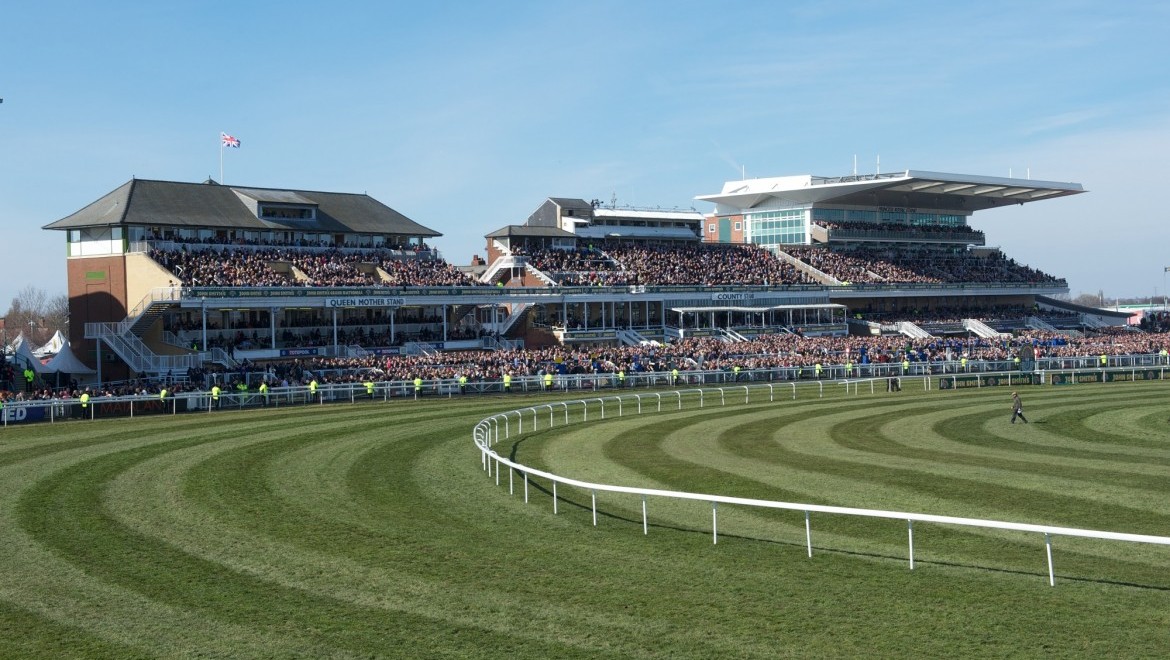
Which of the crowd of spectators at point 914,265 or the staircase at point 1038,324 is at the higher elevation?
the crowd of spectators at point 914,265

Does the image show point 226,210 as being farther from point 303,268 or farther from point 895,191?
point 895,191

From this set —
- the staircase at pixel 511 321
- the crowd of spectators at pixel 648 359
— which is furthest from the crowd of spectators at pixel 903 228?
the staircase at pixel 511 321

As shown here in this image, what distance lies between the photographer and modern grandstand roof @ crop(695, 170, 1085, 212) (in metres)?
85.5

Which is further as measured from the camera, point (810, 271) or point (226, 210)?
point (810, 271)

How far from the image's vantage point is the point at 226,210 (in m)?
60.5

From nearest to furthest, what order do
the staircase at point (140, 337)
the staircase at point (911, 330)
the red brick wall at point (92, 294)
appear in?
the staircase at point (140, 337) < the red brick wall at point (92, 294) < the staircase at point (911, 330)

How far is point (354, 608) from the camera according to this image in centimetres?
1178

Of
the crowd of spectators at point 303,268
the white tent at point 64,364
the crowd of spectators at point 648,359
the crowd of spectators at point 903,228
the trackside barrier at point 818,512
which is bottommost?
the trackside barrier at point 818,512

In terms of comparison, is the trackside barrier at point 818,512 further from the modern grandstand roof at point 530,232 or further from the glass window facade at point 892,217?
the glass window facade at point 892,217

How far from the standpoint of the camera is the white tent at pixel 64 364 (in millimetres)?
47750

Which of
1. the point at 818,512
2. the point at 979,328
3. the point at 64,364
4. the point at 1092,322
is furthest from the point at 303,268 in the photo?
the point at 1092,322

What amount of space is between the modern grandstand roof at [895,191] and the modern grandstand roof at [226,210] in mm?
33256

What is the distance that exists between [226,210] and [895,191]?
52076mm

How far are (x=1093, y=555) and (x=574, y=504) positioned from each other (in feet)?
25.6
